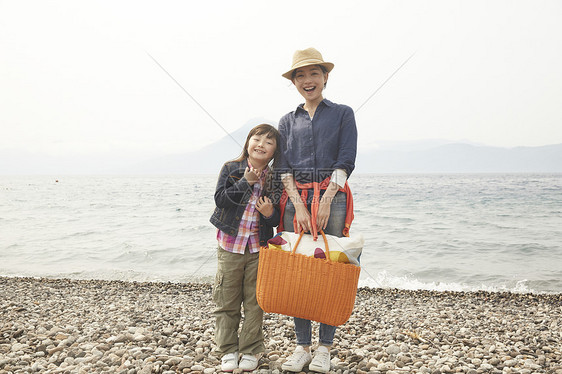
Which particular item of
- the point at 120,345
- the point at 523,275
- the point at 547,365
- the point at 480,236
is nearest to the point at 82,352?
the point at 120,345

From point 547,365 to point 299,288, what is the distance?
2.37 meters

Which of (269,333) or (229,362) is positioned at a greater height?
(229,362)

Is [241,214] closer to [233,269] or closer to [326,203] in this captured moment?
[233,269]

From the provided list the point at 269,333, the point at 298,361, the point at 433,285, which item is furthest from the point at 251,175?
the point at 433,285

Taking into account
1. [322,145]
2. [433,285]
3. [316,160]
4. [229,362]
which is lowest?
[433,285]

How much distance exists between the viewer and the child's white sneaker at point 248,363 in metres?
2.73

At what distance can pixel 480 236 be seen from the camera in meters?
12.1

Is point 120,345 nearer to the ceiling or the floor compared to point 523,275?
nearer to the ceiling

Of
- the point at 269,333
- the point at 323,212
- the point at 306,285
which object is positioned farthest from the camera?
the point at 269,333

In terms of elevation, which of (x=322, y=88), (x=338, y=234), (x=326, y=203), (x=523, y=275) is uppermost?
(x=322, y=88)

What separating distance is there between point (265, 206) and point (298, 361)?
1.15m

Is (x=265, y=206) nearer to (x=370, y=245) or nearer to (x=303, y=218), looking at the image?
(x=303, y=218)

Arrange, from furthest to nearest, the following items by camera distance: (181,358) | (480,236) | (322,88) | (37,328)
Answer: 1. (480,236)
2. (37,328)
3. (181,358)
4. (322,88)

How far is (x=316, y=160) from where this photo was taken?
→ 257 cm
